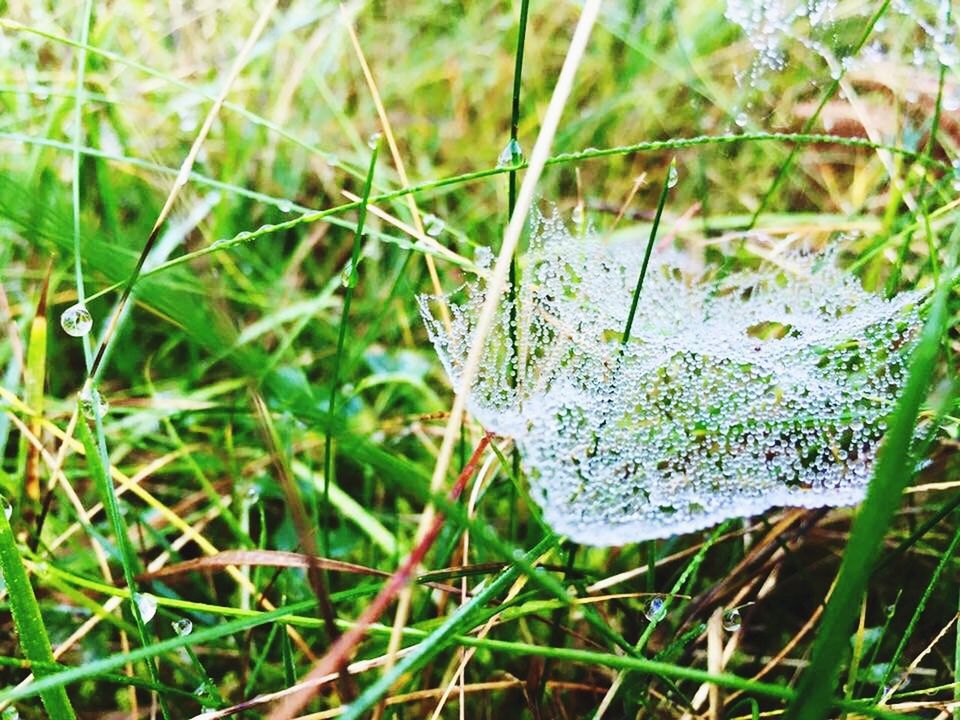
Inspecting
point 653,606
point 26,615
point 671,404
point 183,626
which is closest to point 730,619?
point 653,606

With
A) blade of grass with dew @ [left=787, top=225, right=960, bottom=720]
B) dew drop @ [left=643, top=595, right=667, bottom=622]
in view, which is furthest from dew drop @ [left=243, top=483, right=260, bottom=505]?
blade of grass with dew @ [left=787, top=225, right=960, bottom=720]

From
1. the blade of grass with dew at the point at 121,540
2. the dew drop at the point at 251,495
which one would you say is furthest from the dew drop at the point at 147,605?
the dew drop at the point at 251,495

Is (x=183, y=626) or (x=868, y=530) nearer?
(x=868, y=530)

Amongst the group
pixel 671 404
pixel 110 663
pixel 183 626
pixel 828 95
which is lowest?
pixel 183 626

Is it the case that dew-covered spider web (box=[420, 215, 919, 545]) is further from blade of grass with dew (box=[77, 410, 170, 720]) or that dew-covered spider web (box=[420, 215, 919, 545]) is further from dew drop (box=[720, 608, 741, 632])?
blade of grass with dew (box=[77, 410, 170, 720])

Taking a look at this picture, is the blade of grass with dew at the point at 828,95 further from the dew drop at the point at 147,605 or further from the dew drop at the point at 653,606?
the dew drop at the point at 147,605

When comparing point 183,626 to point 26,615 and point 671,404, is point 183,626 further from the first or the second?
point 671,404
